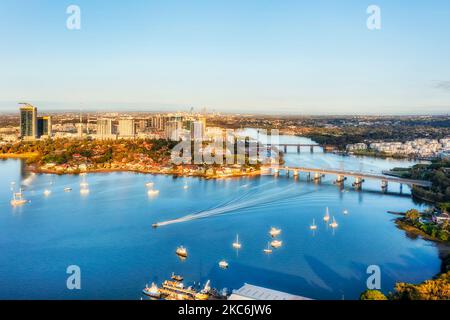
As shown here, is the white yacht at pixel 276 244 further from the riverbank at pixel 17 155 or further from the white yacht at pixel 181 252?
the riverbank at pixel 17 155

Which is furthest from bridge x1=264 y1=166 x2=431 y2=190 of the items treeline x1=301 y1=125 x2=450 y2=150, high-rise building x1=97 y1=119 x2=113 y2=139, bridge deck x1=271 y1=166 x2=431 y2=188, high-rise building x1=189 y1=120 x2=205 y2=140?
high-rise building x1=97 y1=119 x2=113 y2=139

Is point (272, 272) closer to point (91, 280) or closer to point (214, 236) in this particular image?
point (214, 236)

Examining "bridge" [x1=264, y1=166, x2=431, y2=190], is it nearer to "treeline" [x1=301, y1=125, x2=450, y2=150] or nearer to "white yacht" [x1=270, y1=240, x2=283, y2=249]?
"white yacht" [x1=270, y1=240, x2=283, y2=249]

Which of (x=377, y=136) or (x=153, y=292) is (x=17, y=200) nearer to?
(x=153, y=292)

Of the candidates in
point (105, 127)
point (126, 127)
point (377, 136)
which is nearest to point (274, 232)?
point (126, 127)

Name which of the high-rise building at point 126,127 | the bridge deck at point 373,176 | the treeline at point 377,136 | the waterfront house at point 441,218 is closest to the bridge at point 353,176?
the bridge deck at point 373,176

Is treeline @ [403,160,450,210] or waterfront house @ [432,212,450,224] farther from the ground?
treeline @ [403,160,450,210]
